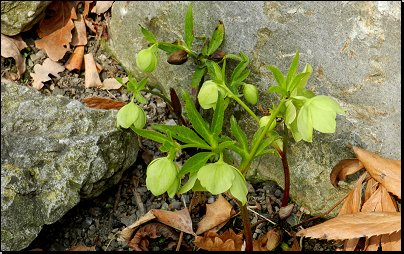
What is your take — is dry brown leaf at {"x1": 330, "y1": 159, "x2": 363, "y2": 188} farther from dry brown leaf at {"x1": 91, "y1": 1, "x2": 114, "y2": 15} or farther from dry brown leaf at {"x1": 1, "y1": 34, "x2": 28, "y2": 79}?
dry brown leaf at {"x1": 1, "y1": 34, "x2": 28, "y2": 79}

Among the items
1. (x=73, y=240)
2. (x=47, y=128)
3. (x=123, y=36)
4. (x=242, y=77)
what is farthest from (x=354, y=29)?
(x=73, y=240)

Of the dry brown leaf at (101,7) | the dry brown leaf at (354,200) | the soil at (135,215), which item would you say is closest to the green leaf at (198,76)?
the soil at (135,215)

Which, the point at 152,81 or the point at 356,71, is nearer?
the point at 356,71

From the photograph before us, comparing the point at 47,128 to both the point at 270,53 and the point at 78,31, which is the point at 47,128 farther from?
the point at 270,53

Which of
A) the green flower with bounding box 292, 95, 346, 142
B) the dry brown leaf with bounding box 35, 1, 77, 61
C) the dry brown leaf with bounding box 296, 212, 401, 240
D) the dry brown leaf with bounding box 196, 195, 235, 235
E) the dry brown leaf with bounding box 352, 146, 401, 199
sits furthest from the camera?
the dry brown leaf with bounding box 35, 1, 77, 61

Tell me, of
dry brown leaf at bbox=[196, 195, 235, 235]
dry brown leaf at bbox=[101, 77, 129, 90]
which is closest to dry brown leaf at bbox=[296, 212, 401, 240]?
dry brown leaf at bbox=[196, 195, 235, 235]

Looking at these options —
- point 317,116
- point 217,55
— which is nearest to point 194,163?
point 317,116

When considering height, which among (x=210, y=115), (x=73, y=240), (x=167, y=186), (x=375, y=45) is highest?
(x=375, y=45)
